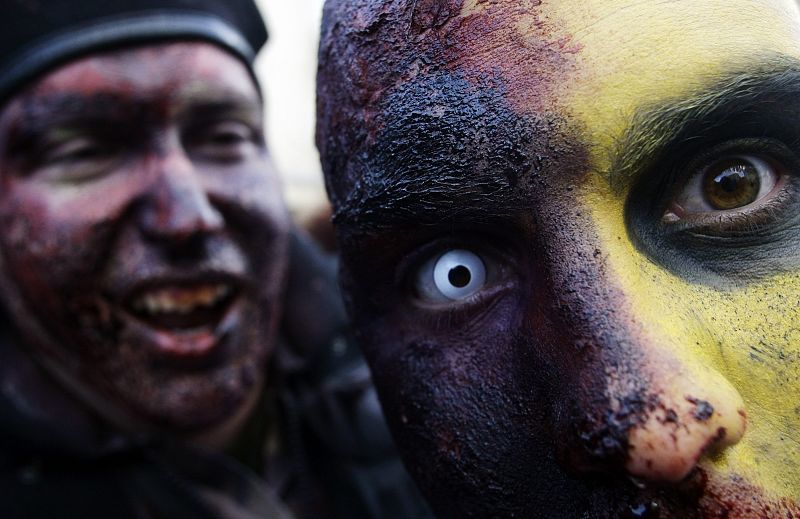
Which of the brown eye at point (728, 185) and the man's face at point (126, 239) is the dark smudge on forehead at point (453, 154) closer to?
the brown eye at point (728, 185)

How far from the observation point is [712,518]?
0.66 m

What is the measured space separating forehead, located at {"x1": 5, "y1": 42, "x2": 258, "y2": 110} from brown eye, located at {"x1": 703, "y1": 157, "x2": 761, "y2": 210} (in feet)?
4.58

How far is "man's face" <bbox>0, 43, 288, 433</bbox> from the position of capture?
5.57ft

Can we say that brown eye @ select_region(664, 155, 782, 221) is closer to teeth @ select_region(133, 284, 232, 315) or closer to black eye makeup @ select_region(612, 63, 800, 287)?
black eye makeup @ select_region(612, 63, 800, 287)

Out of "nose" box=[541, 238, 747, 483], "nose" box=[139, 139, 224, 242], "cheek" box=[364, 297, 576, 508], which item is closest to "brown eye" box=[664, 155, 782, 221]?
"nose" box=[541, 238, 747, 483]

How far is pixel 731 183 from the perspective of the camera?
30.5 inches

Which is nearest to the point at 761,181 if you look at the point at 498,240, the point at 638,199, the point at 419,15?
the point at 638,199

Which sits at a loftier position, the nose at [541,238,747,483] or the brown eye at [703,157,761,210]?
the brown eye at [703,157,761,210]

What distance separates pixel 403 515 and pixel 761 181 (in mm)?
1473

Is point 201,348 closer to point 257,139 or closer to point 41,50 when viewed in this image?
point 257,139

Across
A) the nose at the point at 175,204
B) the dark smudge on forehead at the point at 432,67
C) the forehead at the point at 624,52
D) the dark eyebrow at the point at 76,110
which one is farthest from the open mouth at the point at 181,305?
the forehead at the point at 624,52

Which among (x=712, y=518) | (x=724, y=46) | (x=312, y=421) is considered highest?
(x=724, y=46)

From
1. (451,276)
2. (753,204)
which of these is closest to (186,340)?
(451,276)

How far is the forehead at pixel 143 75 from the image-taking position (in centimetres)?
171
